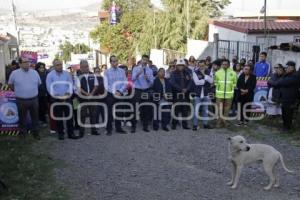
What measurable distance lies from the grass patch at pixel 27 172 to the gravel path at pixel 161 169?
0.26 meters

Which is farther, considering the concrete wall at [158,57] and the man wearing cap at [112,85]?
the concrete wall at [158,57]

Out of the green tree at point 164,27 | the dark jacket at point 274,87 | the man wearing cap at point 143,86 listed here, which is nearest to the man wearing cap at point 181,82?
the man wearing cap at point 143,86

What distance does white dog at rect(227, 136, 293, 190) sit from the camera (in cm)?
700

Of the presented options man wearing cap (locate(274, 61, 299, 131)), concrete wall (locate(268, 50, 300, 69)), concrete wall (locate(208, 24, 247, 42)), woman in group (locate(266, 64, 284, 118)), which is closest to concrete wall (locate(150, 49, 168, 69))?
concrete wall (locate(208, 24, 247, 42))

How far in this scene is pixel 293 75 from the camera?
34.7 feet

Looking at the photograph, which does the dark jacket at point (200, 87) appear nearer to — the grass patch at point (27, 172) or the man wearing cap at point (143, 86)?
the man wearing cap at point (143, 86)

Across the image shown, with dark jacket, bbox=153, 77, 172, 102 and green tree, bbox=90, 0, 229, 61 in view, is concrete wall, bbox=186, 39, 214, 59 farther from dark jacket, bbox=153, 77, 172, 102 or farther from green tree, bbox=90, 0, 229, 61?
dark jacket, bbox=153, 77, 172, 102

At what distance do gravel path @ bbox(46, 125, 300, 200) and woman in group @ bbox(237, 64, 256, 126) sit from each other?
4.68ft

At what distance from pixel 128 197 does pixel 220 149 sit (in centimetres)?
352

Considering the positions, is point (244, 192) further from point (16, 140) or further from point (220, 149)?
point (16, 140)

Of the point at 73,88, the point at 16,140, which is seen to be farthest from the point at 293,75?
the point at 16,140

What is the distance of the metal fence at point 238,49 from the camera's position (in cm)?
1922

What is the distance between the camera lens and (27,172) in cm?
798

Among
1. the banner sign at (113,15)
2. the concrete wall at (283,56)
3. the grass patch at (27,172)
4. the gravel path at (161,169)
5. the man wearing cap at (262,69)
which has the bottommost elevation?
the gravel path at (161,169)
